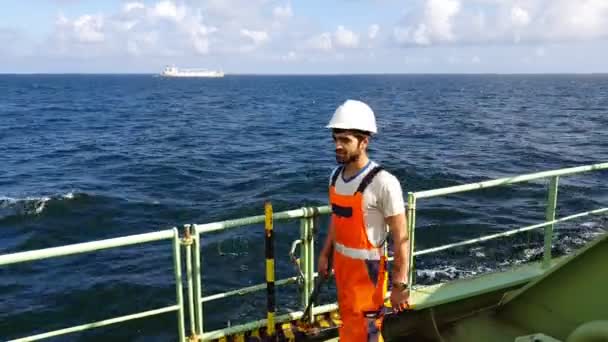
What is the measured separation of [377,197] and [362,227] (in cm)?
23

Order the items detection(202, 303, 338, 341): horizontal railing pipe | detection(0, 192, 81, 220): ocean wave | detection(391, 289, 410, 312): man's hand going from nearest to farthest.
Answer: detection(391, 289, 410, 312): man's hand < detection(202, 303, 338, 341): horizontal railing pipe < detection(0, 192, 81, 220): ocean wave

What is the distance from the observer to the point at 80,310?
34.8ft

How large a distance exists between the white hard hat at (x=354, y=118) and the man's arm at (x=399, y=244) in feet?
1.81

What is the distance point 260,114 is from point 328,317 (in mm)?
53994

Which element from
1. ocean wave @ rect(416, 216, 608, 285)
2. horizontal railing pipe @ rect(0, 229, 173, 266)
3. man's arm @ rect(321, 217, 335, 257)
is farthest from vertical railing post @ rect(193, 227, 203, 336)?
ocean wave @ rect(416, 216, 608, 285)

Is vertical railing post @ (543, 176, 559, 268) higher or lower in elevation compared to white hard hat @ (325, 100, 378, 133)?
lower

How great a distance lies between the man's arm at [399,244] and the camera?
10.1ft

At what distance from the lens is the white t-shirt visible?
3062 mm

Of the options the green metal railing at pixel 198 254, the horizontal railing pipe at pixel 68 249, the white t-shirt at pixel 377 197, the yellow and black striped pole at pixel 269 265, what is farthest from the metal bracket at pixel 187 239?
the white t-shirt at pixel 377 197

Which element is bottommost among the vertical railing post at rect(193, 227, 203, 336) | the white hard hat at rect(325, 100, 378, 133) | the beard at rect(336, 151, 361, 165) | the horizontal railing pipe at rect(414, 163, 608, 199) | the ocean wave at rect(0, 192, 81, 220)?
the ocean wave at rect(0, 192, 81, 220)

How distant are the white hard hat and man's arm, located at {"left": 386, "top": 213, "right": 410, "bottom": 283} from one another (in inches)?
21.8

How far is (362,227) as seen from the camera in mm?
3215

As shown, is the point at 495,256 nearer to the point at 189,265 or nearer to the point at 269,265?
the point at 269,265

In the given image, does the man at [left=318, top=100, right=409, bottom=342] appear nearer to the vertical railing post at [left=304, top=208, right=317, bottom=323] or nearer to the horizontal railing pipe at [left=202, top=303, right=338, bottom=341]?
the vertical railing post at [left=304, top=208, right=317, bottom=323]
